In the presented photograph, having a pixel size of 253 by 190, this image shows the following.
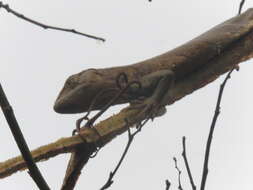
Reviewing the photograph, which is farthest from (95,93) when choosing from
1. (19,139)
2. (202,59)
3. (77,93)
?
(19,139)

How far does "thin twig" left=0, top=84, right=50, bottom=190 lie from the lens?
261 cm

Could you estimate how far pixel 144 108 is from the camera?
148 inches

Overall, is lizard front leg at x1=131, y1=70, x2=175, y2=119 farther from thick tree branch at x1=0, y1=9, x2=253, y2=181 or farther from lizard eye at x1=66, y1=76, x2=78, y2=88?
lizard eye at x1=66, y1=76, x2=78, y2=88

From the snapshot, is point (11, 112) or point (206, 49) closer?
point (11, 112)

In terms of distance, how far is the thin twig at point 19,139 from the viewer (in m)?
2.61

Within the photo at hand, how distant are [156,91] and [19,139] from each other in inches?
58.7

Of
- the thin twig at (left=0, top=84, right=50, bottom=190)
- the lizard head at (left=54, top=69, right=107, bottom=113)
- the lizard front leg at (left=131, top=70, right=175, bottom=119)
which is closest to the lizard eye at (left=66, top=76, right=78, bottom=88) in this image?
the lizard head at (left=54, top=69, right=107, bottom=113)

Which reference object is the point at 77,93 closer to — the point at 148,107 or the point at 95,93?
the point at 95,93

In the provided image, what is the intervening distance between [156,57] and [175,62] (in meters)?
0.15

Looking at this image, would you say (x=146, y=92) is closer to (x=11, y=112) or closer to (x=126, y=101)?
(x=126, y=101)

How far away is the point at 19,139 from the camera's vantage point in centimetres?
266

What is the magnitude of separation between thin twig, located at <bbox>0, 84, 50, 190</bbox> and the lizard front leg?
1.11 m

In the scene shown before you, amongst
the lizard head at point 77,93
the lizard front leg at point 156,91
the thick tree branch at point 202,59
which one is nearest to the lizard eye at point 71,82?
the lizard head at point 77,93

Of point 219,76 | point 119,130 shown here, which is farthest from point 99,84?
point 219,76
